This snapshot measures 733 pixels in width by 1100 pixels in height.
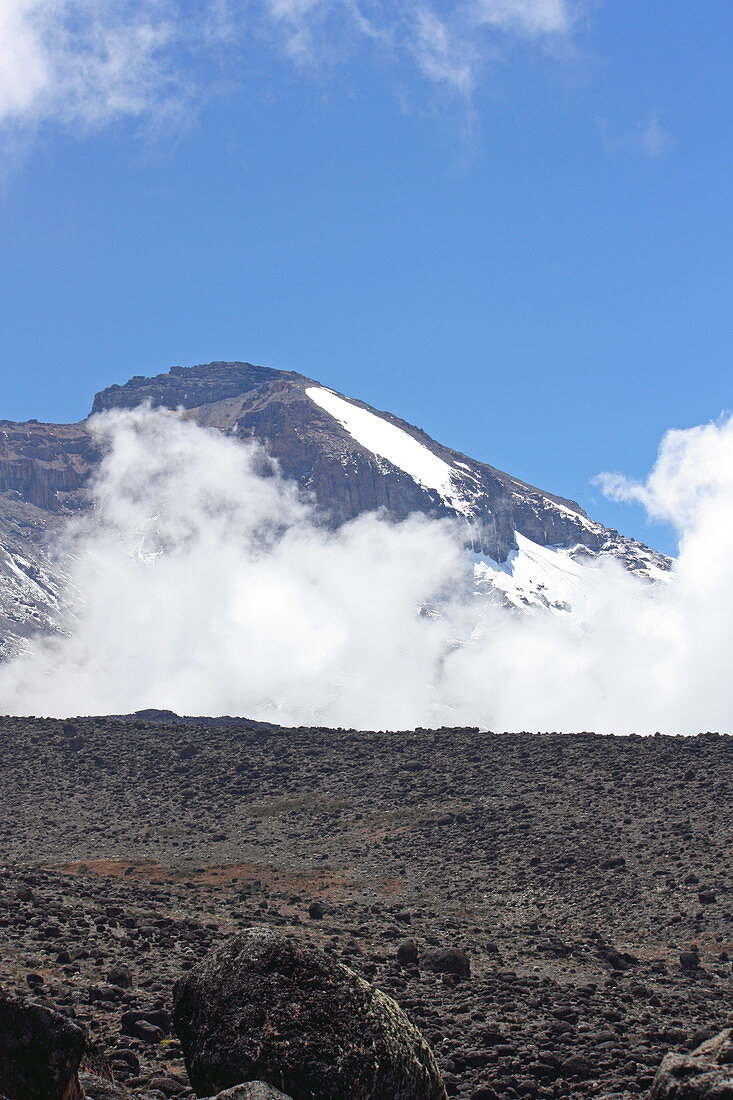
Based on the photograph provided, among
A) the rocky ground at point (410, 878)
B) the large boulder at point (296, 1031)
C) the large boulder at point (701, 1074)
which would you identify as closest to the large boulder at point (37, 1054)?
the large boulder at point (296, 1031)

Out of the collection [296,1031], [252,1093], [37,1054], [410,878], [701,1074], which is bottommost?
[37,1054]

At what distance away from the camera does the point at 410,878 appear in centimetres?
4666

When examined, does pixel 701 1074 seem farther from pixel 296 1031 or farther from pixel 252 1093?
pixel 252 1093

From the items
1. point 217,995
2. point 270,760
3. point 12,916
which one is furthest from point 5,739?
point 217,995

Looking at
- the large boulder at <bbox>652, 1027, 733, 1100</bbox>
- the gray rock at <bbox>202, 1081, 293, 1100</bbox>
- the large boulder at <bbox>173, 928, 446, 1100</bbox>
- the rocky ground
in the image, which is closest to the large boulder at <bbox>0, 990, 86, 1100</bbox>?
the large boulder at <bbox>173, 928, 446, 1100</bbox>

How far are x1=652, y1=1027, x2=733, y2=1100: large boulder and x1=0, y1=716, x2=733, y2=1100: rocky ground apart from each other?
8.88 meters

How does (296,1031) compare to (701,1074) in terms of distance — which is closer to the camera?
(701,1074)

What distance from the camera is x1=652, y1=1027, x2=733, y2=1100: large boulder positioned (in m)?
10.3

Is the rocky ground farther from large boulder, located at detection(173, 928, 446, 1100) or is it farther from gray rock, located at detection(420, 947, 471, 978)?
large boulder, located at detection(173, 928, 446, 1100)

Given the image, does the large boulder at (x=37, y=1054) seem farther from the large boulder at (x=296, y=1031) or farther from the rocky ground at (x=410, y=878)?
the rocky ground at (x=410, y=878)

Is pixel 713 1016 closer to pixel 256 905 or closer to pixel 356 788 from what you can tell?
pixel 256 905

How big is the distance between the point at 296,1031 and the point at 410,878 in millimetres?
36196

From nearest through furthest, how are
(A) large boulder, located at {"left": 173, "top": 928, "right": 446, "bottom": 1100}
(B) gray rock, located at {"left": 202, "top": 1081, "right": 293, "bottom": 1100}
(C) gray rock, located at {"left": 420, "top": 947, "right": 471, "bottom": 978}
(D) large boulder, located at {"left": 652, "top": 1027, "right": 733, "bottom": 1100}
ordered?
(D) large boulder, located at {"left": 652, "top": 1027, "right": 733, "bottom": 1100}
(B) gray rock, located at {"left": 202, "top": 1081, "right": 293, "bottom": 1100}
(A) large boulder, located at {"left": 173, "top": 928, "right": 446, "bottom": 1100}
(C) gray rock, located at {"left": 420, "top": 947, "right": 471, "bottom": 978}

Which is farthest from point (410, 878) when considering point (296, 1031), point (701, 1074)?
point (701, 1074)
